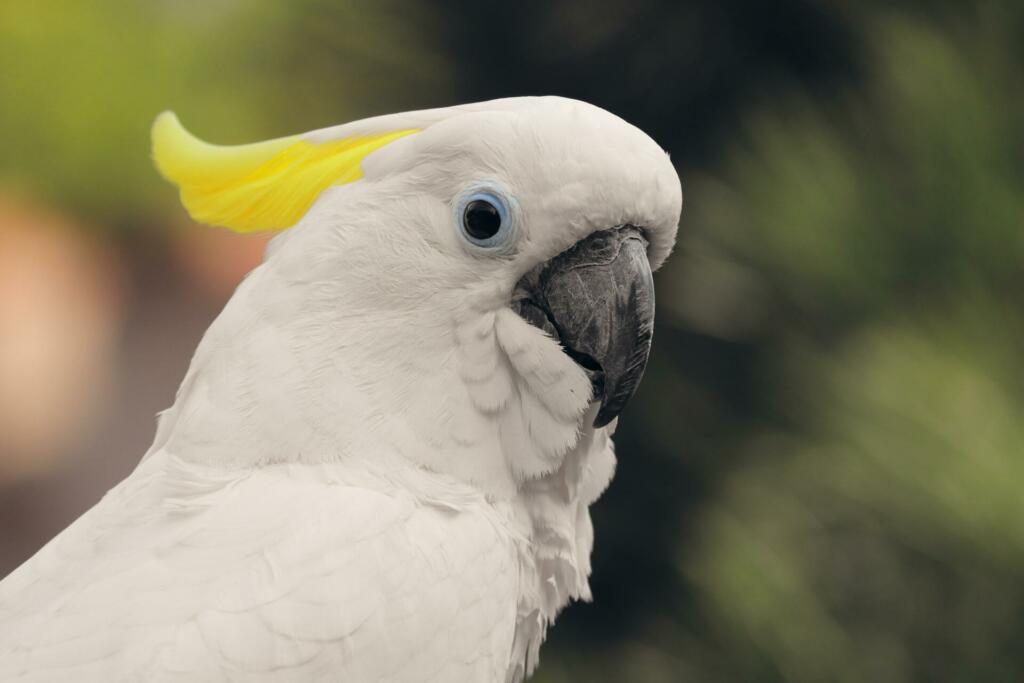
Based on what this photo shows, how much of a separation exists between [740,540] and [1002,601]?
0.56m

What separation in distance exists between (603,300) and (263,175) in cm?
50

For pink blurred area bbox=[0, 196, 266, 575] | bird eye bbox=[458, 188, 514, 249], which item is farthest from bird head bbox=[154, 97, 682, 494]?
pink blurred area bbox=[0, 196, 266, 575]

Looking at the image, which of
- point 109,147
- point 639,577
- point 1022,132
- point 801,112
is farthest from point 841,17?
point 109,147

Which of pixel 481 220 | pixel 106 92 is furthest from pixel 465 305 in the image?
pixel 106 92

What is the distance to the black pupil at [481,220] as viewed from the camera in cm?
125

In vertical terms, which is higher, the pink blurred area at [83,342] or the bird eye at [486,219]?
the bird eye at [486,219]

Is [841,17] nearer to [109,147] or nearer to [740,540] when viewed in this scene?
[740,540]

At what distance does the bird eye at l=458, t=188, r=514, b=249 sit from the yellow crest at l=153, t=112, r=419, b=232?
17cm

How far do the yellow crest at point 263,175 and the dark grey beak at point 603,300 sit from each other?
0.28 meters

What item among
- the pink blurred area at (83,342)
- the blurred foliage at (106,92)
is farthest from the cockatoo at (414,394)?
the pink blurred area at (83,342)

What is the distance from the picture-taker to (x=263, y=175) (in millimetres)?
1412

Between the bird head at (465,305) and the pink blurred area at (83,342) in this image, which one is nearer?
the bird head at (465,305)

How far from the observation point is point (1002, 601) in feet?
7.12

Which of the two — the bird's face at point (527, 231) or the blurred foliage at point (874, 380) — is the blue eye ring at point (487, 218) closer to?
the bird's face at point (527, 231)
